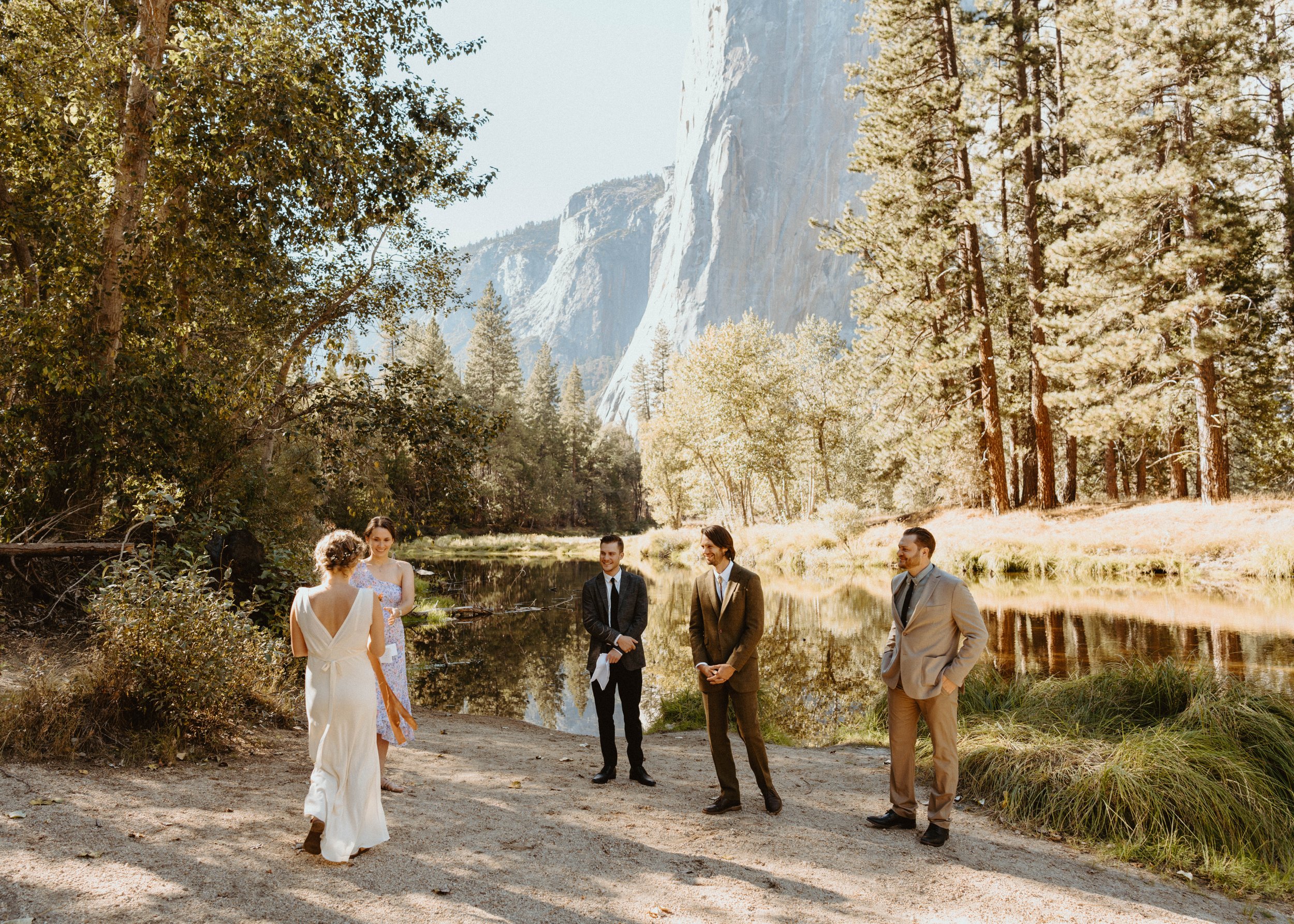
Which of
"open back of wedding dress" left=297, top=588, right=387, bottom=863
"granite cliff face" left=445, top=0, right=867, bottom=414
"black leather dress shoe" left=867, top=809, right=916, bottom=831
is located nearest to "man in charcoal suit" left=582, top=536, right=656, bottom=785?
"black leather dress shoe" left=867, top=809, right=916, bottom=831

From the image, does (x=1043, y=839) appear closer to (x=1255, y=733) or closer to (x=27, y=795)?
(x=1255, y=733)

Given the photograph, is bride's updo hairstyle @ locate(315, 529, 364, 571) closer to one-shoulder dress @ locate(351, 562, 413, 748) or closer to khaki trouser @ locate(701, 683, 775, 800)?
one-shoulder dress @ locate(351, 562, 413, 748)

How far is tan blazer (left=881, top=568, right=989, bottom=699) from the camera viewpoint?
4.16m

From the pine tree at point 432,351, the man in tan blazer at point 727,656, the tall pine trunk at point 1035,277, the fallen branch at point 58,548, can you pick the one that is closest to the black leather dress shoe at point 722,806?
the man in tan blazer at point 727,656

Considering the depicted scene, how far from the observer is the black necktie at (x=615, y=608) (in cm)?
551

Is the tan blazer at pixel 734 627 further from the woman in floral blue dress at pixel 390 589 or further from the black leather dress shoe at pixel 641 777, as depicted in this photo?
the woman in floral blue dress at pixel 390 589

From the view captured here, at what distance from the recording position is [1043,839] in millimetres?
4512

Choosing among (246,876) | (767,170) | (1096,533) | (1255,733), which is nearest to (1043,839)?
(1255,733)

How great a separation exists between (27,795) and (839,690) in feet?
27.1

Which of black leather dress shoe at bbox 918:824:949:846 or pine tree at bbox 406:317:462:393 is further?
pine tree at bbox 406:317:462:393

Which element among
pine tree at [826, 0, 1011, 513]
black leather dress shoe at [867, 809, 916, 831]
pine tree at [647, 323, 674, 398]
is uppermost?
pine tree at [647, 323, 674, 398]

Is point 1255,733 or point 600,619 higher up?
point 600,619

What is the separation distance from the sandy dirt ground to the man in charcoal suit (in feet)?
1.09

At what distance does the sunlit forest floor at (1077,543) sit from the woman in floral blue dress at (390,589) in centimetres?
1642
